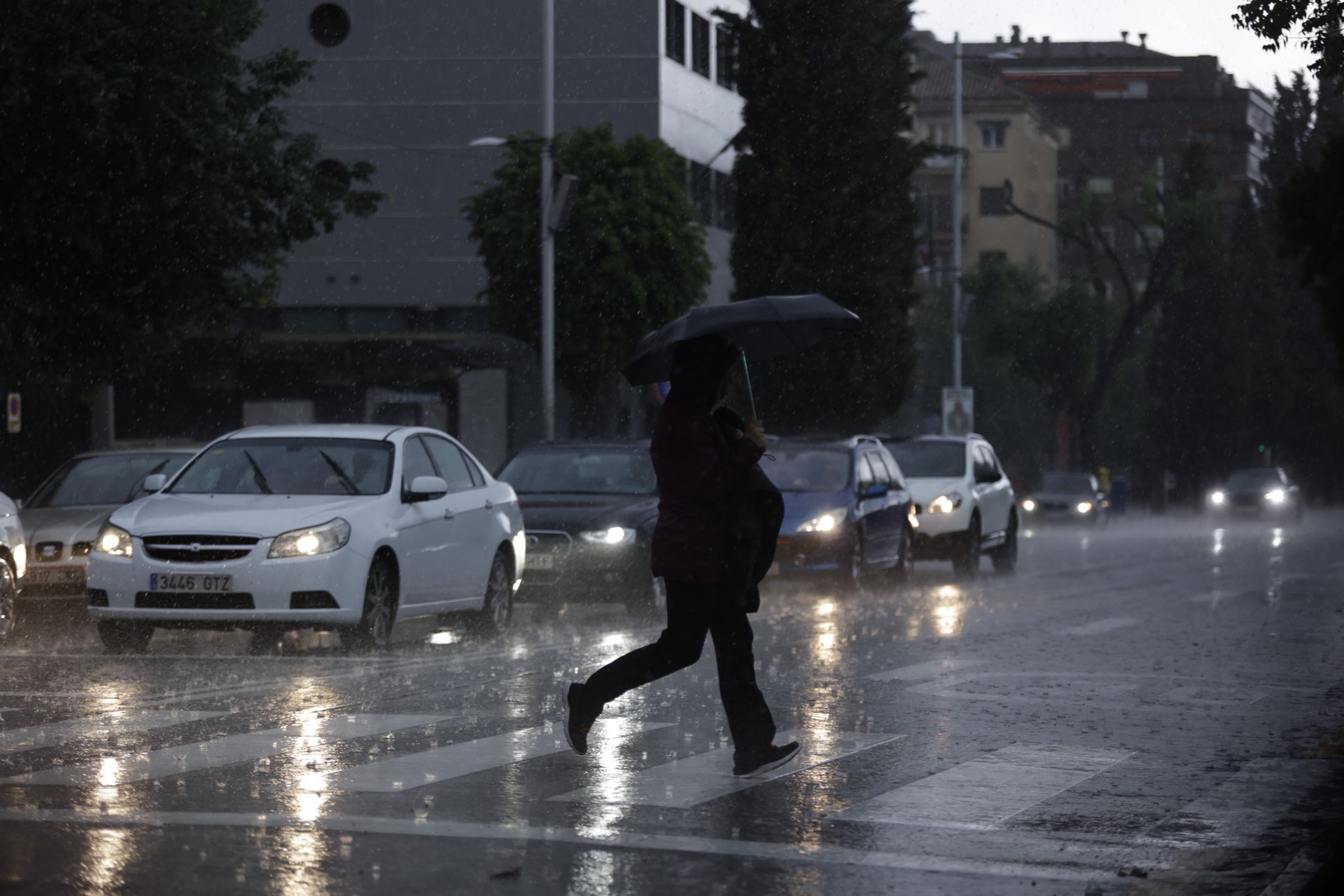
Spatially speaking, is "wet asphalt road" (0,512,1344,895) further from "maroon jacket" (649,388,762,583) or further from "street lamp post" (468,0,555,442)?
"street lamp post" (468,0,555,442)

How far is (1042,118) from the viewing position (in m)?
114

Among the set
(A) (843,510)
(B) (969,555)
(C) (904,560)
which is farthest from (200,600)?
(B) (969,555)

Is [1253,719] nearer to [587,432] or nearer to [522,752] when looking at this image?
[522,752]

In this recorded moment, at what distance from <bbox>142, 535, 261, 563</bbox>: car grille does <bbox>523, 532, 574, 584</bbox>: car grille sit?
15.5 feet

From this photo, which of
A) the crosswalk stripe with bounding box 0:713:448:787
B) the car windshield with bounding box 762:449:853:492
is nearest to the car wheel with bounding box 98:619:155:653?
the crosswalk stripe with bounding box 0:713:448:787

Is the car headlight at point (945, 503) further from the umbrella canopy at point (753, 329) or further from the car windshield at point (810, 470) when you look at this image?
the umbrella canopy at point (753, 329)

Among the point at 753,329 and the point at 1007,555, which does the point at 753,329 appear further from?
the point at 1007,555

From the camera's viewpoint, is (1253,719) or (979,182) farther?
(979,182)

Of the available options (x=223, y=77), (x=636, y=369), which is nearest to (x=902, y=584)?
(x=223, y=77)

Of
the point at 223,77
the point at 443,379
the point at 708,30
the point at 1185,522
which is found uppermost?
the point at 708,30

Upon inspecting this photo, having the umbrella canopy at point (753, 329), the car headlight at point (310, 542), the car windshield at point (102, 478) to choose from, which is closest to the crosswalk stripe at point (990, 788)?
the umbrella canopy at point (753, 329)

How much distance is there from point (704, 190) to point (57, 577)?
36.3 meters

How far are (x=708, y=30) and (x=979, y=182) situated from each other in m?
54.8

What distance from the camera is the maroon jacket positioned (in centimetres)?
828
